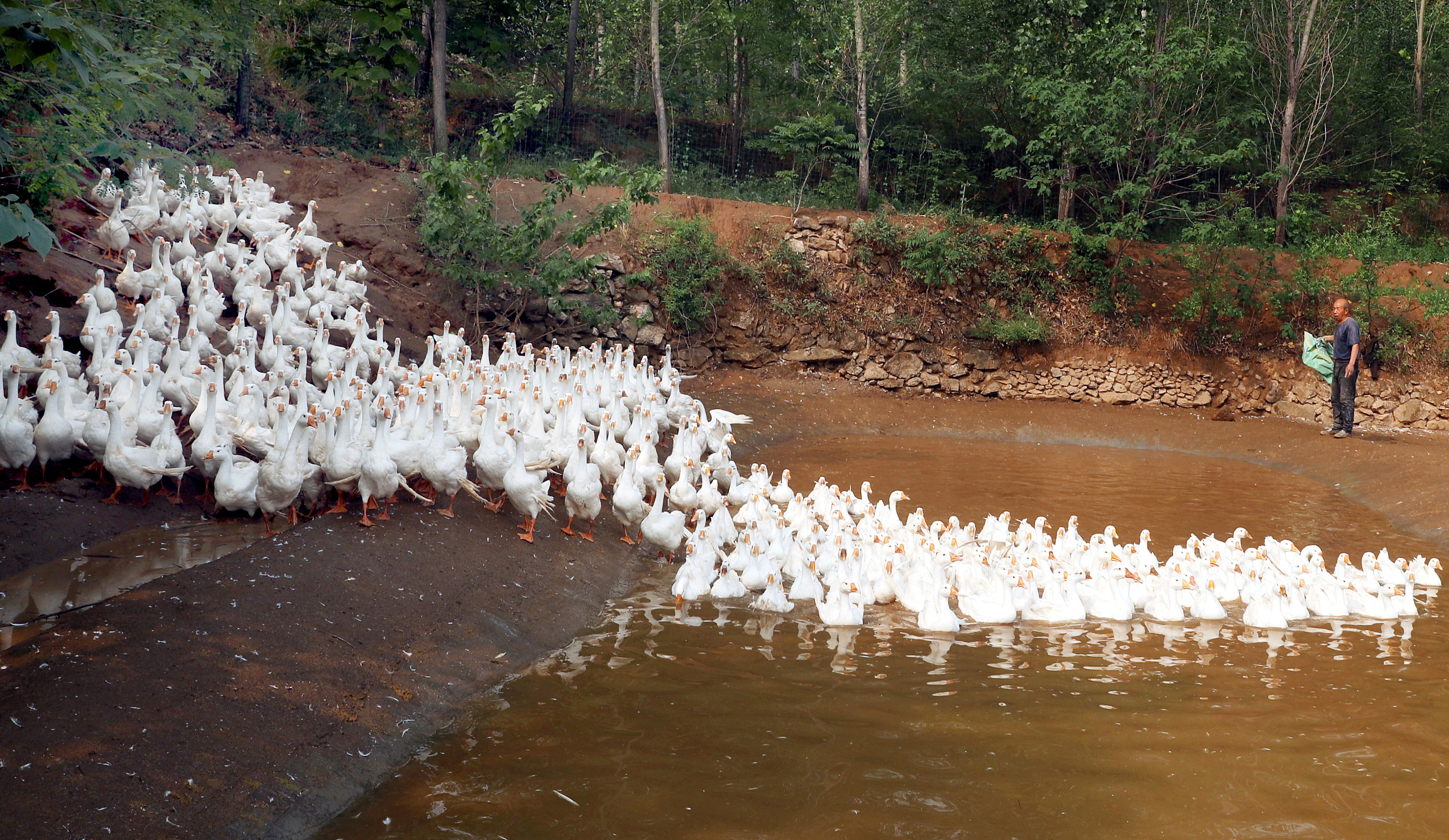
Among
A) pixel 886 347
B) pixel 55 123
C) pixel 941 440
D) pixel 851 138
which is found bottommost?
pixel 941 440

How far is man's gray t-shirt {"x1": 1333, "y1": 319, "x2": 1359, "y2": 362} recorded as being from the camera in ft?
51.9

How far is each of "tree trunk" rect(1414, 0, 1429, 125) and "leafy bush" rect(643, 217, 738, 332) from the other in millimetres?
19831

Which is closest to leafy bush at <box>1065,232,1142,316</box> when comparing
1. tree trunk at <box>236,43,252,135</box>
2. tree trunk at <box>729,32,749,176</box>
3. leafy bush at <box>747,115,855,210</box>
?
leafy bush at <box>747,115,855,210</box>

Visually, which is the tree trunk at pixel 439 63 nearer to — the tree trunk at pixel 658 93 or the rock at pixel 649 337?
the tree trunk at pixel 658 93

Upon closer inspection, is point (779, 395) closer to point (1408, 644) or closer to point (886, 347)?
point (886, 347)

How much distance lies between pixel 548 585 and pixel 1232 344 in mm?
17540

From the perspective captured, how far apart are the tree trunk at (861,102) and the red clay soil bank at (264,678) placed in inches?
661

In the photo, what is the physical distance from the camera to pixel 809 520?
31.9ft

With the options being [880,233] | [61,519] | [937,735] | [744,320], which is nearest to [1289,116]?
[880,233]

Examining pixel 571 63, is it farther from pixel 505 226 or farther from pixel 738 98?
pixel 505 226

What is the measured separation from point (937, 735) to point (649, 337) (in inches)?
560

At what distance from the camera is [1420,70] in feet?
86.0

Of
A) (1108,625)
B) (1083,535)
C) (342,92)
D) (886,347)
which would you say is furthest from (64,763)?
(342,92)

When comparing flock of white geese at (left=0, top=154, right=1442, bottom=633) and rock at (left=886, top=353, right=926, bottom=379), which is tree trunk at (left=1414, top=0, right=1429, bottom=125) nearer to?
rock at (left=886, top=353, right=926, bottom=379)
